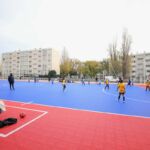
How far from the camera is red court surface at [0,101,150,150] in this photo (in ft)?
15.1

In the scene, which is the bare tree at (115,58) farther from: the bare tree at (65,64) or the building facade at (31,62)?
the building facade at (31,62)

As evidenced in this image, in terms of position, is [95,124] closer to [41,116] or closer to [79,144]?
[79,144]

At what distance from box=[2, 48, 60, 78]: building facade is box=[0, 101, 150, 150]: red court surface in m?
81.3

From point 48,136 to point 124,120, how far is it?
3618 mm

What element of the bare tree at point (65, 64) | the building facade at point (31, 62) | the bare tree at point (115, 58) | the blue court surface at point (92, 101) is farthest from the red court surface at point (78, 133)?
the building facade at point (31, 62)

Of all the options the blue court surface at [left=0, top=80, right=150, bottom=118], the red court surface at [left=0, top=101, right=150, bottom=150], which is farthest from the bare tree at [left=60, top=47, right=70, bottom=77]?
the red court surface at [left=0, top=101, right=150, bottom=150]

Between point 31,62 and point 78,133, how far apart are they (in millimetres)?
93242

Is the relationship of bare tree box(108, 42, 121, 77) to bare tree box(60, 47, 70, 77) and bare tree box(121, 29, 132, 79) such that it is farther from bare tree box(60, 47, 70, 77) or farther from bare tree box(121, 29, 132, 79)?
bare tree box(60, 47, 70, 77)

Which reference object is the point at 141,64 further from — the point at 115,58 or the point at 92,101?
the point at 92,101

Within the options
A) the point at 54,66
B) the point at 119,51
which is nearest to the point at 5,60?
the point at 54,66

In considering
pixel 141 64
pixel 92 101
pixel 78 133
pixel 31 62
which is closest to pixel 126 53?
pixel 92 101

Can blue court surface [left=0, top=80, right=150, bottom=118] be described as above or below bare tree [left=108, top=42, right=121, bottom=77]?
below

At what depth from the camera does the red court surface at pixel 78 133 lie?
4.60m

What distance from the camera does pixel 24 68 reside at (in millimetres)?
96438
